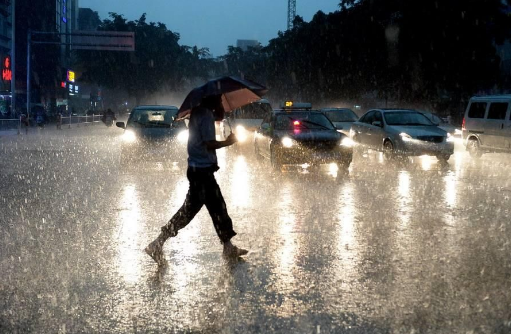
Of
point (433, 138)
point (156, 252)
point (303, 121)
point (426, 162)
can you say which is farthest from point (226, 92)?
point (426, 162)

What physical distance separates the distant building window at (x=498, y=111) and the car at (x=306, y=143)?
5.48 metres

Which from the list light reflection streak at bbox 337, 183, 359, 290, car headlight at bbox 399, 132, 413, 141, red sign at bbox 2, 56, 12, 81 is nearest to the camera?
light reflection streak at bbox 337, 183, 359, 290

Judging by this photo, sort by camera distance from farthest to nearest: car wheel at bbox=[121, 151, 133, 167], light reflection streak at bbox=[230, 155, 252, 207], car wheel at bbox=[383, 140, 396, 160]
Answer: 1. car wheel at bbox=[383, 140, 396, 160]
2. car wheel at bbox=[121, 151, 133, 167]
3. light reflection streak at bbox=[230, 155, 252, 207]

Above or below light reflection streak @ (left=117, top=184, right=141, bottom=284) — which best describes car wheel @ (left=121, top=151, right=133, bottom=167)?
below

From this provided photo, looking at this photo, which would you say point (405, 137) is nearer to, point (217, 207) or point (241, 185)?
point (241, 185)

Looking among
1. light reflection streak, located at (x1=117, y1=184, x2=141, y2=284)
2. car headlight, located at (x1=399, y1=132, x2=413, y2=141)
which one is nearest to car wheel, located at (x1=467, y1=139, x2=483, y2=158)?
car headlight, located at (x1=399, y1=132, x2=413, y2=141)

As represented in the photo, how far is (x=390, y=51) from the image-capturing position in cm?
4578

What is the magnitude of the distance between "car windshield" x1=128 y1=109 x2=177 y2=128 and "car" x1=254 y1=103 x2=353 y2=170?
10.3ft

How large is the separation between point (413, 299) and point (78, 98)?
114166 mm

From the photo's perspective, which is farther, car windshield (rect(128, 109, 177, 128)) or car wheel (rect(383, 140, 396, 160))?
car wheel (rect(383, 140, 396, 160))

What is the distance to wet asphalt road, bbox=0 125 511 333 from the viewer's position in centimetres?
506


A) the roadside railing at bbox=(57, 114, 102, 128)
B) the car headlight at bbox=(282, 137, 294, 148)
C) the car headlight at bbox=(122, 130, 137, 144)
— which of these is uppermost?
the car headlight at bbox=(282, 137, 294, 148)

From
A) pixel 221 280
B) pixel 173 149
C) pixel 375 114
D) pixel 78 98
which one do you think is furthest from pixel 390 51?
pixel 78 98

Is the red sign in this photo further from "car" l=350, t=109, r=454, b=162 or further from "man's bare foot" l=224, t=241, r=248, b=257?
"man's bare foot" l=224, t=241, r=248, b=257
